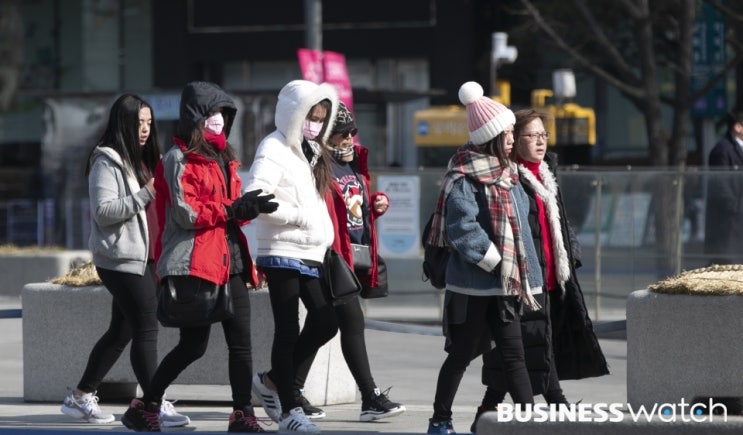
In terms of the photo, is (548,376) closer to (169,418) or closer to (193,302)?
(193,302)

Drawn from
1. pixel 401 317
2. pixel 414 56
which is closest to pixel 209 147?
pixel 401 317

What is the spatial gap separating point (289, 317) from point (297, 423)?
19.5 inches

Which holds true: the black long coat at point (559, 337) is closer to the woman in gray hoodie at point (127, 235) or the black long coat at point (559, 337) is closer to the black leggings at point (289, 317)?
the black leggings at point (289, 317)

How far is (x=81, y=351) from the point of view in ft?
29.3

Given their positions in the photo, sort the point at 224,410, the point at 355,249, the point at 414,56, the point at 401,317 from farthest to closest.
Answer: the point at 414,56, the point at 401,317, the point at 224,410, the point at 355,249

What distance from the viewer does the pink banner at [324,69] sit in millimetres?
17859

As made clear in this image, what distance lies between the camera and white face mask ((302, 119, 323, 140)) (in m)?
7.43

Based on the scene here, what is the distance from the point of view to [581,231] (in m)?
16.0

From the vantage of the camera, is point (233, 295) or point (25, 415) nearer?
point (233, 295)

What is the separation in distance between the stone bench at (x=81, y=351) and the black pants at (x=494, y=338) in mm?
1840

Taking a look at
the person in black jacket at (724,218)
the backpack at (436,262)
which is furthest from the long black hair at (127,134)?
the person in black jacket at (724,218)

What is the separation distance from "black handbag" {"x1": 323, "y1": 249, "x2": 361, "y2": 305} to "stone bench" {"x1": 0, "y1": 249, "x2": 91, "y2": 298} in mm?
10186

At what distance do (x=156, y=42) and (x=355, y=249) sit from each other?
28412 millimetres

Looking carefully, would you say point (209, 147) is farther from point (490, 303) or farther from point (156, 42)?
point (156, 42)
